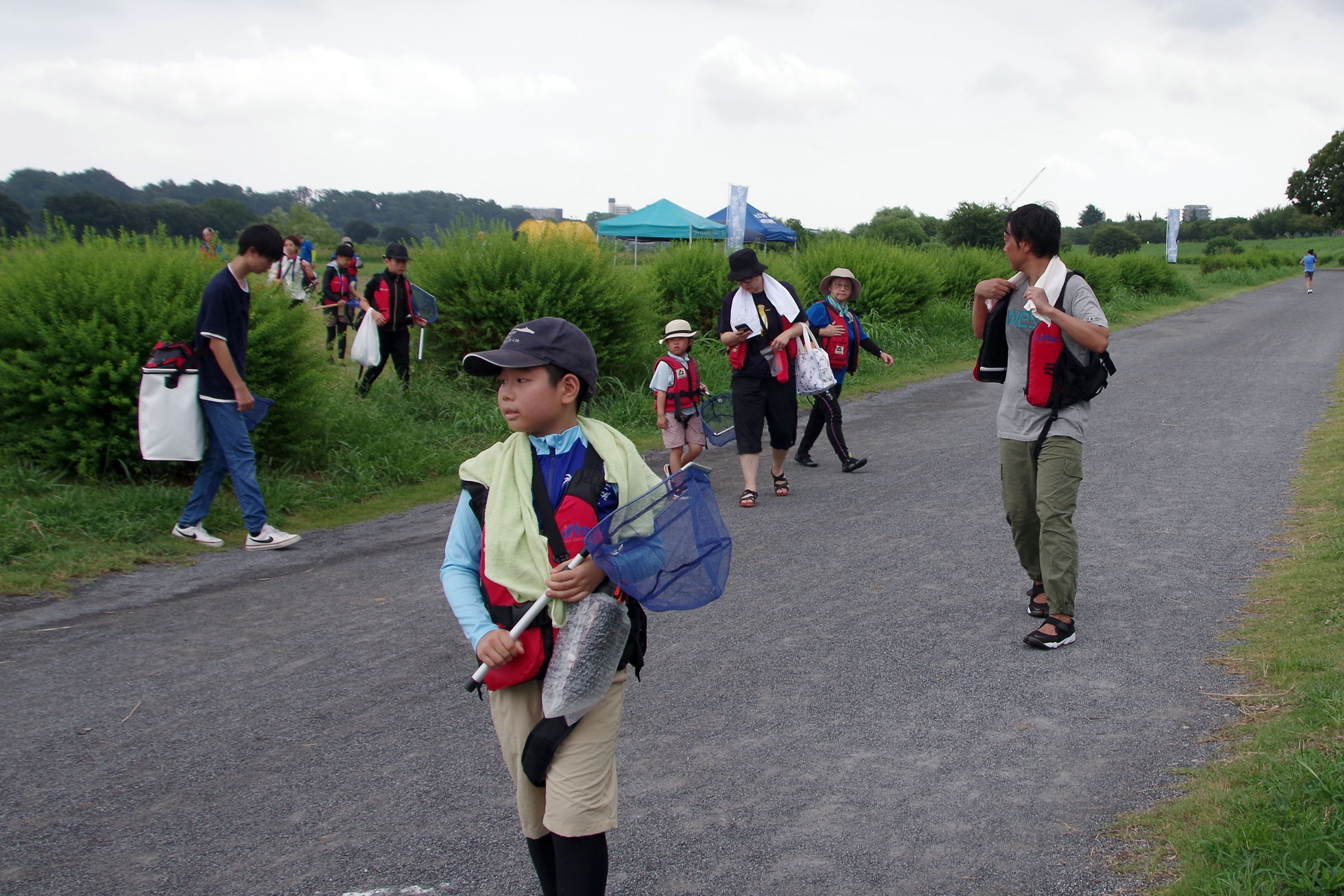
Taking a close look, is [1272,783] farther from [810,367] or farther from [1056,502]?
[810,367]

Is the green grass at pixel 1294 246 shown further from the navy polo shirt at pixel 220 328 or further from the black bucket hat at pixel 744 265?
the navy polo shirt at pixel 220 328

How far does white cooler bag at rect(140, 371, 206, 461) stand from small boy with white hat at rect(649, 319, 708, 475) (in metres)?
3.21

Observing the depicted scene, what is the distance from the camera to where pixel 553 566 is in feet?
7.80

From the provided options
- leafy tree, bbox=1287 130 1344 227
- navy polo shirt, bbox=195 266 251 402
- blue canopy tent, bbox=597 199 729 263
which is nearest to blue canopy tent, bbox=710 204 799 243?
blue canopy tent, bbox=597 199 729 263

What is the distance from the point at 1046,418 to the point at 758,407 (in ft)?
10.6

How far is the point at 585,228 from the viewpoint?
504 inches

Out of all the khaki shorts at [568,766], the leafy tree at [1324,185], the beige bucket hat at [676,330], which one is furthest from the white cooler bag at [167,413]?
the leafy tree at [1324,185]

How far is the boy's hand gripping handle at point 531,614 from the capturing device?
7.57 feet

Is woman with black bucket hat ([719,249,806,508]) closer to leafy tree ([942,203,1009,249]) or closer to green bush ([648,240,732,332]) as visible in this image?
green bush ([648,240,732,332])

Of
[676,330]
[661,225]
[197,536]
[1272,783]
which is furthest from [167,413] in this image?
[661,225]

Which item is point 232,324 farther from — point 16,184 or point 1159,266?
point 1159,266

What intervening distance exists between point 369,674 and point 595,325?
7.50 metres

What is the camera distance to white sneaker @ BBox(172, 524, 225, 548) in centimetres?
676

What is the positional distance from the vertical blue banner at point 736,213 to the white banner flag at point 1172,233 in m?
26.3
